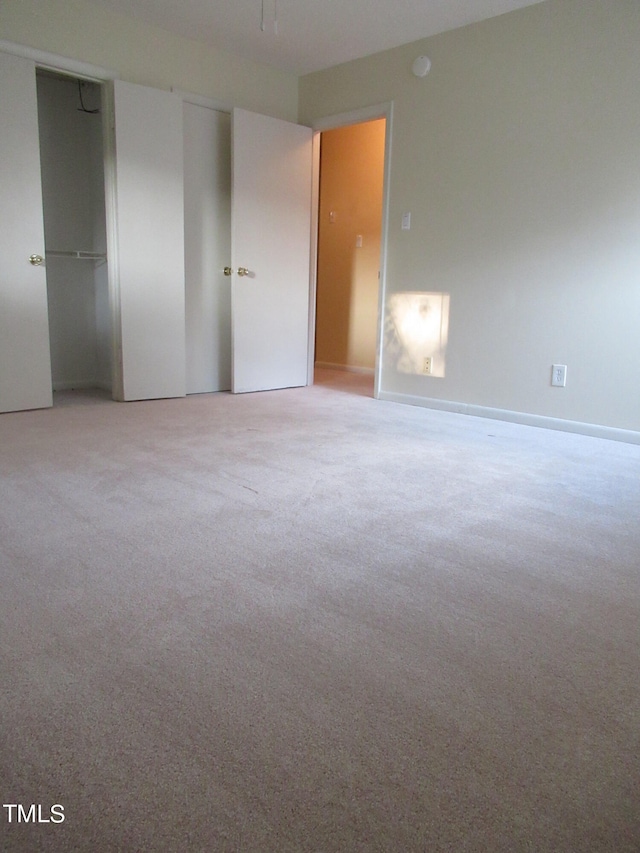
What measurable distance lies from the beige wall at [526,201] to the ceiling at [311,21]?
0.14 meters

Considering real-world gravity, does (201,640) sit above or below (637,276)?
below

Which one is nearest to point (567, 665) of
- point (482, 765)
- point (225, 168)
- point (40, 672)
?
point (482, 765)

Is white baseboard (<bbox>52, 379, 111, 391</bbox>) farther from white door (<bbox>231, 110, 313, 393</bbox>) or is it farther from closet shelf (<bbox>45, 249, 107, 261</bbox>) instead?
white door (<bbox>231, 110, 313, 393</bbox>)

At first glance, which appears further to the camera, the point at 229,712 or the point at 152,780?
the point at 229,712

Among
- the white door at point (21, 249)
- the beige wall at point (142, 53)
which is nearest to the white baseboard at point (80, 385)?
the white door at point (21, 249)

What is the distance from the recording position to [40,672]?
1216 mm

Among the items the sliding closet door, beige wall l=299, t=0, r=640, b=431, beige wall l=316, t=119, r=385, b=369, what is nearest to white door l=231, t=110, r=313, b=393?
the sliding closet door

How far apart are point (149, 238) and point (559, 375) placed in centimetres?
288

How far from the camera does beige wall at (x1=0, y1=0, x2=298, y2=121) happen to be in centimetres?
356

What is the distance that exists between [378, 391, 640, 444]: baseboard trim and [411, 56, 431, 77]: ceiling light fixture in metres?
2.21

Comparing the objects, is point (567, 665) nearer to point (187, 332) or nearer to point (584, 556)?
point (584, 556)

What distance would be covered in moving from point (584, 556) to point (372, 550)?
66 centimetres

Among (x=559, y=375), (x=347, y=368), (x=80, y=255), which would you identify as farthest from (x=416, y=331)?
(x=80, y=255)

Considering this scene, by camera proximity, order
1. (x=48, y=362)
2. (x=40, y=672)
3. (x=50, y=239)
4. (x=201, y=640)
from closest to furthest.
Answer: (x=40, y=672) < (x=201, y=640) < (x=48, y=362) < (x=50, y=239)
